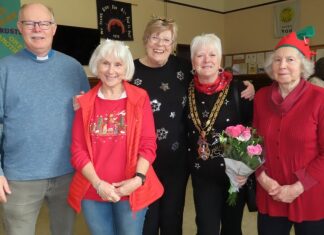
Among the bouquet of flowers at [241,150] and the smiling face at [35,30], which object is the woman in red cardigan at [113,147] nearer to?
the smiling face at [35,30]

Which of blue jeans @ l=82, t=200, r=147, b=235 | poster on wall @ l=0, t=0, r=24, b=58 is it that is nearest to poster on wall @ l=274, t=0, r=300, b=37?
poster on wall @ l=0, t=0, r=24, b=58

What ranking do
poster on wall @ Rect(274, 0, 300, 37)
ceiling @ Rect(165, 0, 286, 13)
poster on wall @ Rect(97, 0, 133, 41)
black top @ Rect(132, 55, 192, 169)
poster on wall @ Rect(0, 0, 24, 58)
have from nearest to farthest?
black top @ Rect(132, 55, 192, 169) < poster on wall @ Rect(0, 0, 24, 58) < poster on wall @ Rect(97, 0, 133, 41) < poster on wall @ Rect(274, 0, 300, 37) < ceiling @ Rect(165, 0, 286, 13)

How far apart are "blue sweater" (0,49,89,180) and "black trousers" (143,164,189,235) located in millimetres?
686

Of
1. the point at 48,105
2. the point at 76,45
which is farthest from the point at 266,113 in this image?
the point at 76,45

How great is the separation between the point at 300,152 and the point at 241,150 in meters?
0.29

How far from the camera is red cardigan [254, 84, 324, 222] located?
167cm

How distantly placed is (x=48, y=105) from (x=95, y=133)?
12.5 inches

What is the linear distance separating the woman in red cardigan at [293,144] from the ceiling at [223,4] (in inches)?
221

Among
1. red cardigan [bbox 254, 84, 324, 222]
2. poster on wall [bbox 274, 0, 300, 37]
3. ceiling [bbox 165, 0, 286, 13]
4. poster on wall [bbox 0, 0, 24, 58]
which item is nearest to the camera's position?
red cardigan [bbox 254, 84, 324, 222]

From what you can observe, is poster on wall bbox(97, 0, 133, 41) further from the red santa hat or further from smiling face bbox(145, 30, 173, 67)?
the red santa hat

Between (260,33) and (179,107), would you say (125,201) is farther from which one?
(260,33)

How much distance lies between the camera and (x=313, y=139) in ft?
5.49

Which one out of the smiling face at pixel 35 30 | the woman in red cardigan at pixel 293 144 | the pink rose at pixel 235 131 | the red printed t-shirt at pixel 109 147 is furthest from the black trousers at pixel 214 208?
the smiling face at pixel 35 30

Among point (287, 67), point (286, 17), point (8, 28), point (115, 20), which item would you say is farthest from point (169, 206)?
point (286, 17)
